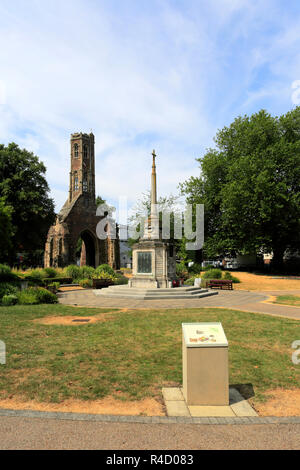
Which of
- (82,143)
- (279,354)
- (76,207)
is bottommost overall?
(279,354)

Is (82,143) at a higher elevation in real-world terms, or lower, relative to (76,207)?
higher

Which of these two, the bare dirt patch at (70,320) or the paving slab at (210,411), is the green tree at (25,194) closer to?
the bare dirt patch at (70,320)

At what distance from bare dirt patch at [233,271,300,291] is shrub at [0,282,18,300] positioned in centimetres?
1642

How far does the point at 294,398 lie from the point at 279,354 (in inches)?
84.5

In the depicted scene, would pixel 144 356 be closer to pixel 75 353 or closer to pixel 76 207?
pixel 75 353

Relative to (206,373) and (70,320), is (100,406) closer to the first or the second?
(206,373)

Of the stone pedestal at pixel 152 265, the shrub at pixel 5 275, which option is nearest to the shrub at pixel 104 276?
the stone pedestal at pixel 152 265

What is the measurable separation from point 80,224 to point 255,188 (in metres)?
22.6

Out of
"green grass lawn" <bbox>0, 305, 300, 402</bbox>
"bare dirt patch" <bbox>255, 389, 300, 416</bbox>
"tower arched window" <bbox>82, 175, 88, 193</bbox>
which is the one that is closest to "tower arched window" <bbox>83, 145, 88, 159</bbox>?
"tower arched window" <bbox>82, 175, 88, 193</bbox>

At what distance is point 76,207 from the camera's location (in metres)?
39.6

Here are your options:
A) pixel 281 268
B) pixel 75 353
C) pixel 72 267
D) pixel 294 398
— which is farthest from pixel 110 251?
pixel 294 398

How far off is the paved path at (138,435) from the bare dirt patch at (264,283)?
68.8 feet

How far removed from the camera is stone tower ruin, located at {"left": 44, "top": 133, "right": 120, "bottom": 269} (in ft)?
120

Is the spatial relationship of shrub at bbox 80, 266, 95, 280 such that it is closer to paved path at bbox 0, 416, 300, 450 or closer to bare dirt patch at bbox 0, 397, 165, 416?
bare dirt patch at bbox 0, 397, 165, 416
